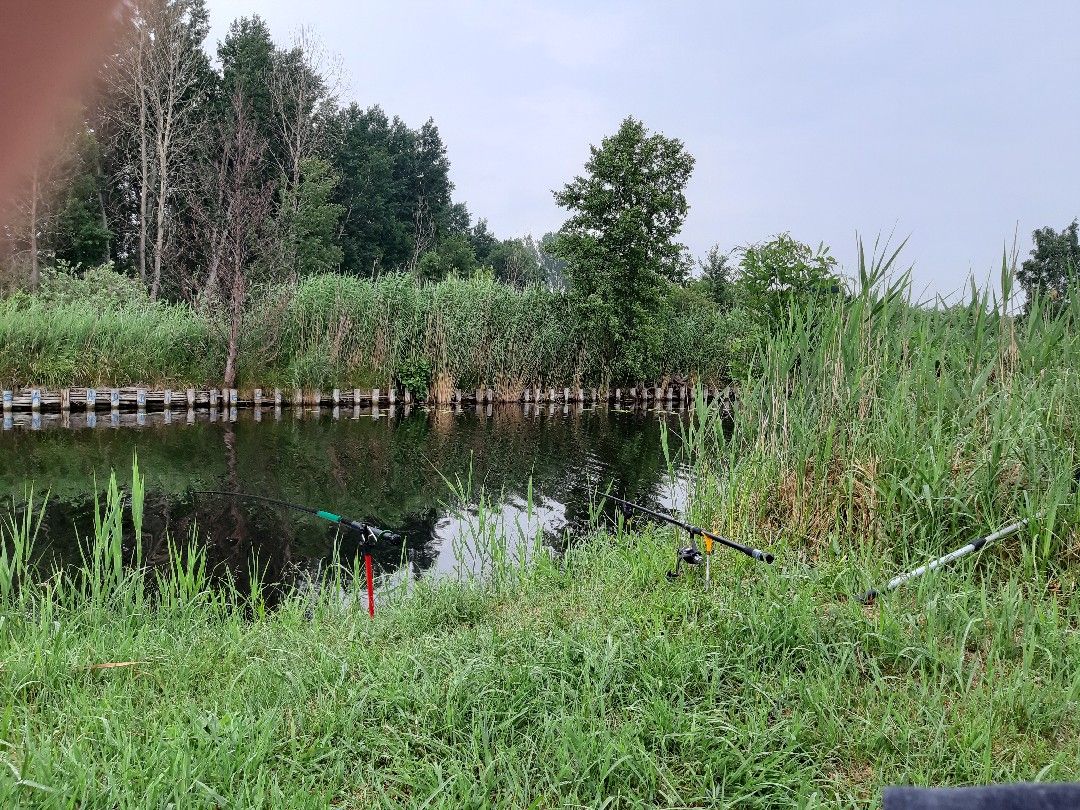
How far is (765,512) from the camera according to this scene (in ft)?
12.6

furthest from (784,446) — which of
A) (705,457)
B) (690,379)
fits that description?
(690,379)

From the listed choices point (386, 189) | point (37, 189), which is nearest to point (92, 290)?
point (37, 189)

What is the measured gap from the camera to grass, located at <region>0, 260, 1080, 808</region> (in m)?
1.89

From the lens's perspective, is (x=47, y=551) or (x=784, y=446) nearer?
(x=784, y=446)

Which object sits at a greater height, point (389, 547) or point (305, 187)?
point (305, 187)

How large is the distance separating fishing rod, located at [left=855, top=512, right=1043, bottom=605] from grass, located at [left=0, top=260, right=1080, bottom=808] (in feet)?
0.16

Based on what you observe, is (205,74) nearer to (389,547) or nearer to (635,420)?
(635,420)

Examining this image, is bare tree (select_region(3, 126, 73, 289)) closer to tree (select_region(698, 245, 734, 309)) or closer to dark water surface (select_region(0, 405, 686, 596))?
dark water surface (select_region(0, 405, 686, 596))

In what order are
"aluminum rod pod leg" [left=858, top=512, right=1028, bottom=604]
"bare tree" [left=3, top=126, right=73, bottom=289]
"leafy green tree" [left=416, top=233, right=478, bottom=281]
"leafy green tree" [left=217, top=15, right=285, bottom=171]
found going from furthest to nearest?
"leafy green tree" [left=416, top=233, right=478, bottom=281] → "leafy green tree" [left=217, top=15, right=285, bottom=171] → "aluminum rod pod leg" [left=858, top=512, right=1028, bottom=604] → "bare tree" [left=3, top=126, right=73, bottom=289]

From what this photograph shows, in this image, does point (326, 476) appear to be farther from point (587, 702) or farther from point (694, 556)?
point (587, 702)

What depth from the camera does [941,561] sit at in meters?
2.65

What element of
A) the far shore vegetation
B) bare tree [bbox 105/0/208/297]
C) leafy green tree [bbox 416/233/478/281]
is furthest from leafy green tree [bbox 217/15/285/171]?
the far shore vegetation

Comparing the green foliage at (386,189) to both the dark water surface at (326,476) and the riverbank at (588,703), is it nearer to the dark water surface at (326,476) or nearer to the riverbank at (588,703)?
the dark water surface at (326,476)

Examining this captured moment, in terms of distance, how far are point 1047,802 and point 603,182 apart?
17348 mm
